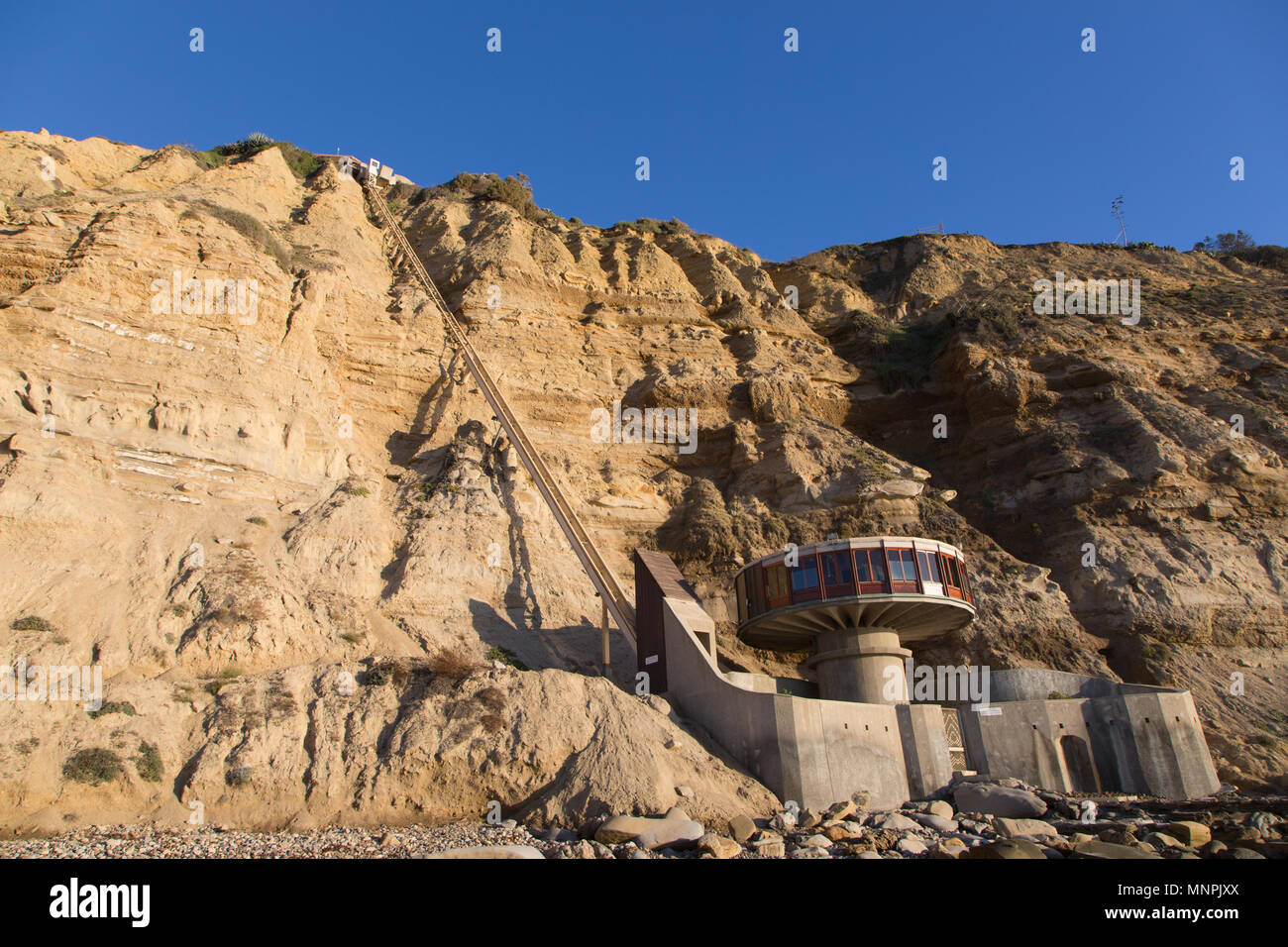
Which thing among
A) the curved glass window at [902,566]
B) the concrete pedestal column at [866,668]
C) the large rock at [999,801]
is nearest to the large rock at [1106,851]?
the large rock at [999,801]

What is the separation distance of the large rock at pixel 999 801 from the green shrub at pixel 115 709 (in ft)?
62.8

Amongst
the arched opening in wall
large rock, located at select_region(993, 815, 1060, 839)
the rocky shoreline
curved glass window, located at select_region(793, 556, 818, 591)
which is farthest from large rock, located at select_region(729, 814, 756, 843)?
the arched opening in wall

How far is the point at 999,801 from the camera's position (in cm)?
1947

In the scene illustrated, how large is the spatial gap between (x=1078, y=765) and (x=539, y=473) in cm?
2080

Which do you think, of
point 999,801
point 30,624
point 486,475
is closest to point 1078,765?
point 999,801

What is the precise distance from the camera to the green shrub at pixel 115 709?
17.7 metres

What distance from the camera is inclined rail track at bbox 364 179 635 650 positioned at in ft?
93.1

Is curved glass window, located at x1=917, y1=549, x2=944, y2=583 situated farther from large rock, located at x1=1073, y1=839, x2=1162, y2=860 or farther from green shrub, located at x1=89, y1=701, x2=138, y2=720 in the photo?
green shrub, located at x1=89, y1=701, x2=138, y2=720

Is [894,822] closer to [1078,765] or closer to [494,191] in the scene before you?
[1078,765]

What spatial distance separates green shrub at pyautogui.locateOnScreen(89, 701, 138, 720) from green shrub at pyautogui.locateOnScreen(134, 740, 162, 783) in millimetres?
968

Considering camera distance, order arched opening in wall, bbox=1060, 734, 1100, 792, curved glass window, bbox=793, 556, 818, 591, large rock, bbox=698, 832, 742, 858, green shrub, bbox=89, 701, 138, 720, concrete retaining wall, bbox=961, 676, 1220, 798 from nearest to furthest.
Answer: large rock, bbox=698, 832, 742, 858 → green shrub, bbox=89, 701, 138, 720 → concrete retaining wall, bbox=961, 676, 1220, 798 → arched opening in wall, bbox=1060, 734, 1100, 792 → curved glass window, bbox=793, 556, 818, 591
